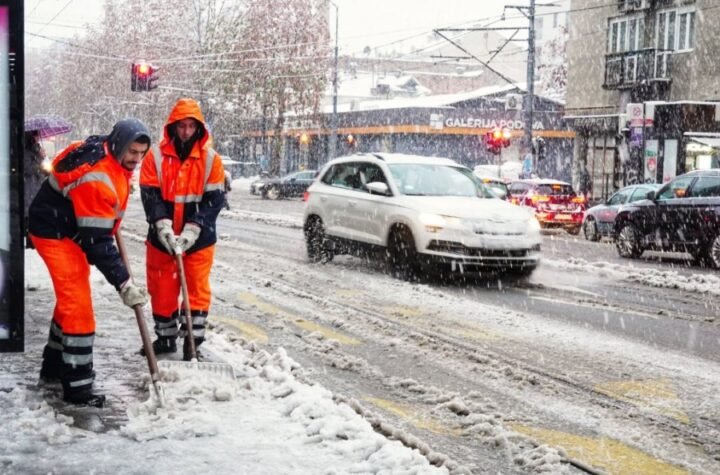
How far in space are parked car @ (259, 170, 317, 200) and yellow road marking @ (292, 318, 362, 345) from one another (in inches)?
1562

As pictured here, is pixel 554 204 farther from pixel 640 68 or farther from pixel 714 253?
pixel 640 68

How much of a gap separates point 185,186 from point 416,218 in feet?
20.0

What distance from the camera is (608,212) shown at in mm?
24594

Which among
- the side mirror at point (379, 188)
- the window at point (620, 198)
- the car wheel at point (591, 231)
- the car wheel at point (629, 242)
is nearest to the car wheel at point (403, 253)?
the side mirror at point (379, 188)

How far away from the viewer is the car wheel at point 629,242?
19016 millimetres

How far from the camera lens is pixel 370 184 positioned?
45.6 feet

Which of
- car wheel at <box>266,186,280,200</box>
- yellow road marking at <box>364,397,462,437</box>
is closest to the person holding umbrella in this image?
yellow road marking at <box>364,397,462,437</box>

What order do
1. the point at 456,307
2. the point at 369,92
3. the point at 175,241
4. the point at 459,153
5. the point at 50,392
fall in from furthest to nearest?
the point at 369,92 < the point at 459,153 < the point at 456,307 < the point at 175,241 < the point at 50,392

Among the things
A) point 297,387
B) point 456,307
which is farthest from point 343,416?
point 456,307

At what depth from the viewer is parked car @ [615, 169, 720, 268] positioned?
55.8 ft

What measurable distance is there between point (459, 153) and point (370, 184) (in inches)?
1842

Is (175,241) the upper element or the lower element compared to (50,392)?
upper

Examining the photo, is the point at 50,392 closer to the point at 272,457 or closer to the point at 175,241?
the point at 175,241

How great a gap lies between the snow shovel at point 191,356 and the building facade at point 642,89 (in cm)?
2405
